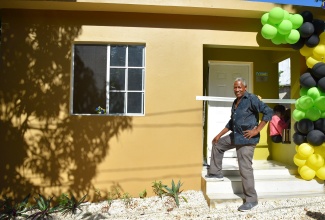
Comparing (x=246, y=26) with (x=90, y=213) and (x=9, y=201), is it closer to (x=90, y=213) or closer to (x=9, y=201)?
(x=90, y=213)

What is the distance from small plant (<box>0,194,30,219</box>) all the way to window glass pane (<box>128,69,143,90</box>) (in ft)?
8.78

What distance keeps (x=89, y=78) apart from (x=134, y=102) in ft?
3.13

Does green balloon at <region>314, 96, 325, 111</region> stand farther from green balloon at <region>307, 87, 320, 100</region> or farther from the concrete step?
the concrete step

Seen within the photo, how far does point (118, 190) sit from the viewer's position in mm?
5434

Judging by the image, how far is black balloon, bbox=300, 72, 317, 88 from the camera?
522 cm

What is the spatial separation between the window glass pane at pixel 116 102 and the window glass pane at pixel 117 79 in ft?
0.37

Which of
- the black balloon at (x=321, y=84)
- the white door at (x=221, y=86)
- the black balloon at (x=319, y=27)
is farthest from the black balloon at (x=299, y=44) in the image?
the white door at (x=221, y=86)

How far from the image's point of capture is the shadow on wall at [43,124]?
5402 millimetres

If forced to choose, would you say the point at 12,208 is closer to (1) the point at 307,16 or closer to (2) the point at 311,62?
(2) the point at 311,62

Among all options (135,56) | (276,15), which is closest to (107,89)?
(135,56)

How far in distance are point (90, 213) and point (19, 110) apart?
89.1 inches

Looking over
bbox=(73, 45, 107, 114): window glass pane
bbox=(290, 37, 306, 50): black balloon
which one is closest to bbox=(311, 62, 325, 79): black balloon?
bbox=(290, 37, 306, 50): black balloon

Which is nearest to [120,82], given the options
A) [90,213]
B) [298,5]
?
[90,213]

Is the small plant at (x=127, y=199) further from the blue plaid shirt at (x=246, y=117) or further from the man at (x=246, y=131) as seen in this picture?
the blue plaid shirt at (x=246, y=117)
